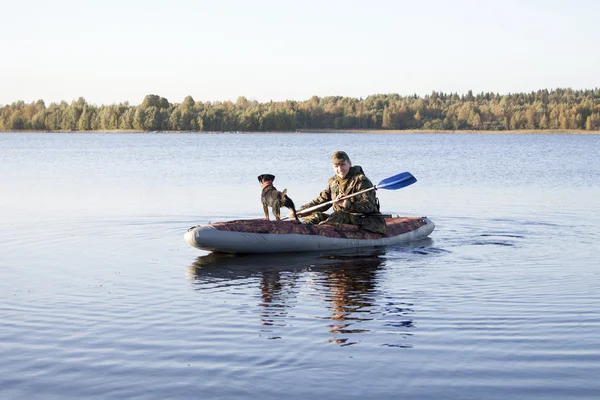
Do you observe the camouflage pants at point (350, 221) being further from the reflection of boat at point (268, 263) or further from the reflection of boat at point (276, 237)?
the reflection of boat at point (268, 263)

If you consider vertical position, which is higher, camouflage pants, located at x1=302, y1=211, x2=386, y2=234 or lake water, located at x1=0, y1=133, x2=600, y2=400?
camouflage pants, located at x1=302, y1=211, x2=386, y2=234

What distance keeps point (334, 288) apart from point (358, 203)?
3.31 meters

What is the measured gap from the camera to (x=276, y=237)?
13.2 m

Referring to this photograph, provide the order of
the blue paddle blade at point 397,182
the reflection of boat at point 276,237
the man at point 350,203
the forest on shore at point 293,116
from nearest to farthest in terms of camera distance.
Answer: the reflection of boat at point 276,237 → the man at point 350,203 → the blue paddle blade at point 397,182 → the forest on shore at point 293,116

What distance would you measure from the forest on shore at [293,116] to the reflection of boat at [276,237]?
125470 mm

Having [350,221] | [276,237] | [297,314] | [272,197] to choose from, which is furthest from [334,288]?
[350,221]

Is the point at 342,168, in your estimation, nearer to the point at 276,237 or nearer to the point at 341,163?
the point at 341,163

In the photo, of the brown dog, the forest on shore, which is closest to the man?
the brown dog

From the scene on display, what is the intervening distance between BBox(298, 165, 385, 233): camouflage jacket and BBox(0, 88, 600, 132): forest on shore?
125 m

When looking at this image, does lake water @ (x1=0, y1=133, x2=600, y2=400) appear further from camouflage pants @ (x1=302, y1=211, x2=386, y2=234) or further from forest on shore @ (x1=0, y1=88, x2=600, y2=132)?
forest on shore @ (x1=0, y1=88, x2=600, y2=132)

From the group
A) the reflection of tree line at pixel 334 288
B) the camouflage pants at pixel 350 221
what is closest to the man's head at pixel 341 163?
the camouflage pants at pixel 350 221

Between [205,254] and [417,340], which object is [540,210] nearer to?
[205,254]

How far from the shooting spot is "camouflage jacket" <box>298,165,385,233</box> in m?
13.8

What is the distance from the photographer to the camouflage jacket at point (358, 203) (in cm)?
1383
